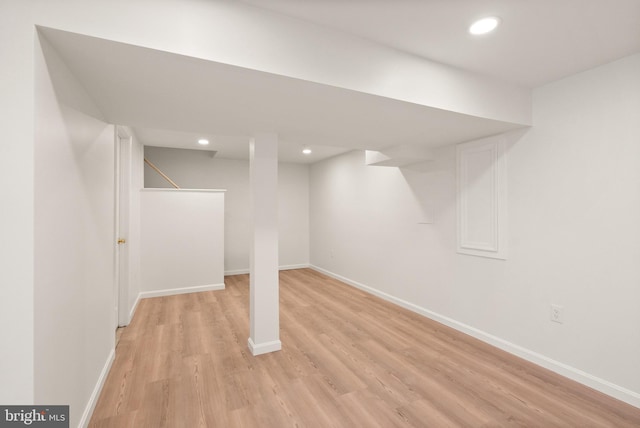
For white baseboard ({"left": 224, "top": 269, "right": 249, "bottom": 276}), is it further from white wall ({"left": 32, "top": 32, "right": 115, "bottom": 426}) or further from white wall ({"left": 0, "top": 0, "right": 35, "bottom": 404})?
white wall ({"left": 0, "top": 0, "right": 35, "bottom": 404})

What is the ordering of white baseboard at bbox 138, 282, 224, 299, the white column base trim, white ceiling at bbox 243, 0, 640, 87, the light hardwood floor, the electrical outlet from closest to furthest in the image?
1. white ceiling at bbox 243, 0, 640, 87
2. the light hardwood floor
3. the electrical outlet
4. the white column base trim
5. white baseboard at bbox 138, 282, 224, 299

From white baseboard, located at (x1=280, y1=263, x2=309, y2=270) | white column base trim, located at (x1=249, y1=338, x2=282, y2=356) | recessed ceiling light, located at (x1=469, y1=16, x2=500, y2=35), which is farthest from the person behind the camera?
white baseboard, located at (x1=280, y1=263, x2=309, y2=270)

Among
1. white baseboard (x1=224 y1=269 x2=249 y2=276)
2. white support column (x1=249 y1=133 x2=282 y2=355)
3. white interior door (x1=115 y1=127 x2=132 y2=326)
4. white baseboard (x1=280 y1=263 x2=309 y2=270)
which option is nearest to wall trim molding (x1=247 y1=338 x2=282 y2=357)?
white support column (x1=249 y1=133 x2=282 y2=355)

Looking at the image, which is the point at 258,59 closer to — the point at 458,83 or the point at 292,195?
the point at 458,83

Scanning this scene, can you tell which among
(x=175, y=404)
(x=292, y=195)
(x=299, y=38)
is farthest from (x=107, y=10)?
(x=292, y=195)

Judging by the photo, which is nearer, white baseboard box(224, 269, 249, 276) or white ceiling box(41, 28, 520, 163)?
white ceiling box(41, 28, 520, 163)

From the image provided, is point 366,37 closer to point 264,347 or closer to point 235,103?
point 235,103

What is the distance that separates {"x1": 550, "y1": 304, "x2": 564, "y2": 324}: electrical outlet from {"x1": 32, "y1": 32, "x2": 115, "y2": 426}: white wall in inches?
131

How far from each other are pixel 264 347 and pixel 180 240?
2.67 m

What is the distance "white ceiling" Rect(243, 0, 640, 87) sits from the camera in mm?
1462

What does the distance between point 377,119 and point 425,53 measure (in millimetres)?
550

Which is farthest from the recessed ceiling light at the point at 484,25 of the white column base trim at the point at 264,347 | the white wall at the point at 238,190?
the white wall at the point at 238,190

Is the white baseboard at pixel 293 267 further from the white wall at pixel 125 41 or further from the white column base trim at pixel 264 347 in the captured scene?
the white wall at pixel 125 41

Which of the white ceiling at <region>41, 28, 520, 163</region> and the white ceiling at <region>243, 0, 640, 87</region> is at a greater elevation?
the white ceiling at <region>243, 0, 640, 87</region>
